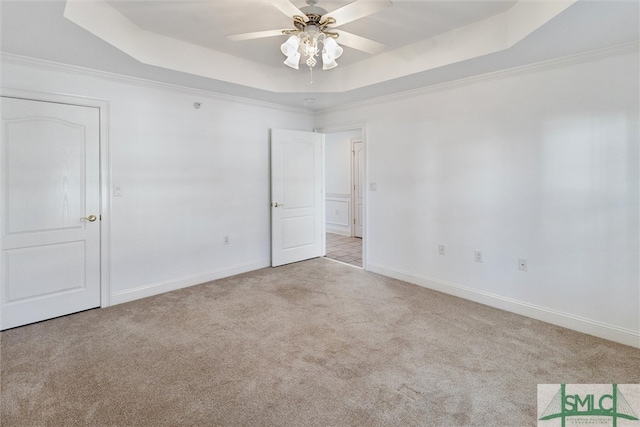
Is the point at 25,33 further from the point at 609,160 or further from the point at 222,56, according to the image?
the point at 609,160

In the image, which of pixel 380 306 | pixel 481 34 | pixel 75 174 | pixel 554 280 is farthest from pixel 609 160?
pixel 75 174

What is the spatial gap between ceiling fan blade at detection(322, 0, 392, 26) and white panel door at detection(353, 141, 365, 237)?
534cm

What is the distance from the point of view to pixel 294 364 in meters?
2.36

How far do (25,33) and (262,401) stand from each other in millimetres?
3115

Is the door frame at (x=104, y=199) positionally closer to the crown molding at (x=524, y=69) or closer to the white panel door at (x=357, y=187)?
the crown molding at (x=524, y=69)

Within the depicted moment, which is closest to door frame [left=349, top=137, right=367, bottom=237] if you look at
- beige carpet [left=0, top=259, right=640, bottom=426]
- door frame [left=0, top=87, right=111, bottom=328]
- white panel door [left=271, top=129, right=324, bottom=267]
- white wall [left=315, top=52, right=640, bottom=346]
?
white panel door [left=271, top=129, right=324, bottom=267]

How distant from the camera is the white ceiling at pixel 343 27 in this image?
2.26 meters

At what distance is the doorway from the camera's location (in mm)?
7418

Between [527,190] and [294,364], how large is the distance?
2630 mm

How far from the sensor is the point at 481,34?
9.29 feet

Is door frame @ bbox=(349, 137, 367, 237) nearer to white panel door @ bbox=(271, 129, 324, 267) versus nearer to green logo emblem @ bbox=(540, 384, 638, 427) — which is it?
white panel door @ bbox=(271, 129, 324, 267)

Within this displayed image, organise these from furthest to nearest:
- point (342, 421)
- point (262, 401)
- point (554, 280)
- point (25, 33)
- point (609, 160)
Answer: point (554, 280) < point (609, 160) < point (25, 33) < point (262, 401) < point (342, 421)

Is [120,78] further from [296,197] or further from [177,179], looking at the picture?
[296,197]

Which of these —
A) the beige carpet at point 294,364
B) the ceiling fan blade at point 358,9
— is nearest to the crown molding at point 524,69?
the ceiling fan blade at point 358,9
